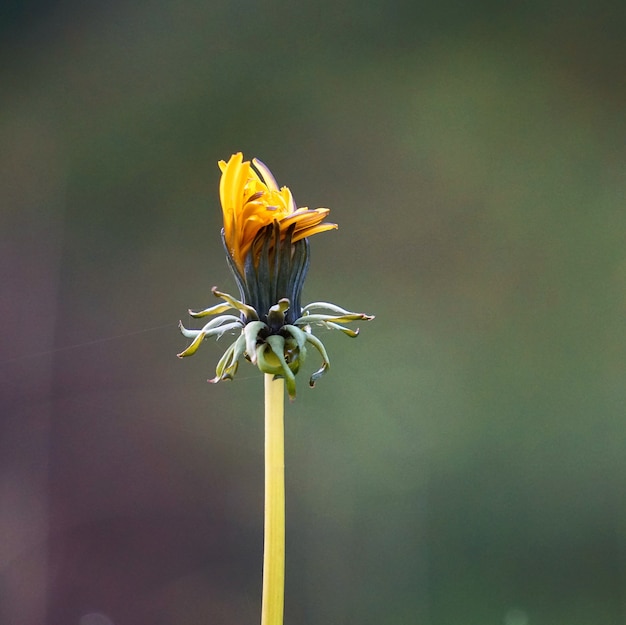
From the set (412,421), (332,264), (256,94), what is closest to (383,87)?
(256,94)

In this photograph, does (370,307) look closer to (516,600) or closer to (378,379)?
(378,379)

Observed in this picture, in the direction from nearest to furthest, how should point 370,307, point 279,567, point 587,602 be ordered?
point 279,567
point 587,602
point 370,307

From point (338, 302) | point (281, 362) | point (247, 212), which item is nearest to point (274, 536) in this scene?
point (281, 362)

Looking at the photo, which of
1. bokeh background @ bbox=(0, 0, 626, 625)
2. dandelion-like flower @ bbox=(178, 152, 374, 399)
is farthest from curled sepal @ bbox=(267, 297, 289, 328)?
bokeh background @ bbox=(0, 0, 626, 625)

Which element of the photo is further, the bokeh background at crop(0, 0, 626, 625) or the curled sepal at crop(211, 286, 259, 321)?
the bokeh background at crop(0, 0, 626, 625)

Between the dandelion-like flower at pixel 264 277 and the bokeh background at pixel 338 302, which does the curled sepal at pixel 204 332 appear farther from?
the bokeh background at pixel 338 302

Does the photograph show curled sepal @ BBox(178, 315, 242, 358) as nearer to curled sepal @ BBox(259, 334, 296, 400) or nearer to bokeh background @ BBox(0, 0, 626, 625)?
curled sepal @ BBox(259, 334, 296, 400)

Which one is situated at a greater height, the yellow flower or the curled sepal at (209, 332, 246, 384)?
the yellow flower

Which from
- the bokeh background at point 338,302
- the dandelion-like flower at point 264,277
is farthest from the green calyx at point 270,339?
the bokeh background at point 338,302
